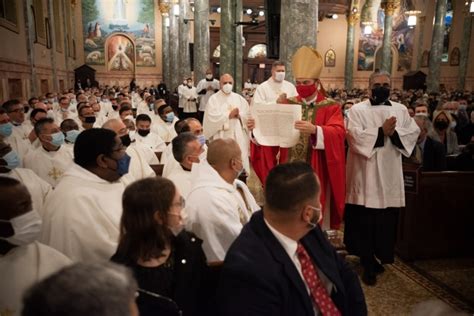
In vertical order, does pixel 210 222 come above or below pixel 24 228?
below

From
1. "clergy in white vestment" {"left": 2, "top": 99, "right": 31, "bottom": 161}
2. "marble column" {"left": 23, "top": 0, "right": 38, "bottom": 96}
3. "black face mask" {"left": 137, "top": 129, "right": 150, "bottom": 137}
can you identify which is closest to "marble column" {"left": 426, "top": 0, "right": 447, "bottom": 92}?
"marble column" {"left": 23, "top": 0, "right": 38, "bottom": 96}

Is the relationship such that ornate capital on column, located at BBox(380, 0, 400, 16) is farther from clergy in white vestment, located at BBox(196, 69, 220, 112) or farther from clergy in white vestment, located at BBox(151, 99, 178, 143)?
clergy in white vestment, located at BBox(151, 99, 178, 143)

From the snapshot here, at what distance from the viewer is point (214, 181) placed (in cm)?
285

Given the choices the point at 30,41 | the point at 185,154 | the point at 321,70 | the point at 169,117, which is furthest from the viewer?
the point at 30,41

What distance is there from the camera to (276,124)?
441 cm

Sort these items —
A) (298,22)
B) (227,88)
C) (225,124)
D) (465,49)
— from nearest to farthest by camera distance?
(298,22) → (225,124) → (227,88) → (465,49)

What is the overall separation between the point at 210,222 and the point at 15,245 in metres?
1.10

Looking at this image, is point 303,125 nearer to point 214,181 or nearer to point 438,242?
point 214,181

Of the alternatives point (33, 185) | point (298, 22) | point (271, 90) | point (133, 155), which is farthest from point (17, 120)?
point (298, 22)

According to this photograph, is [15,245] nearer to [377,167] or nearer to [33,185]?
[33,185]

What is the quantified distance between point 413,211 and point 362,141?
118 cm

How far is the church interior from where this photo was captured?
184 inches

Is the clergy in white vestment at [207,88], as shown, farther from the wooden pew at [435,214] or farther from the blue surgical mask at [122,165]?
the blue surgical mask at [122,165]

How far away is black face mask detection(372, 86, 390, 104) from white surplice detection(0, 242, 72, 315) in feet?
10.9
